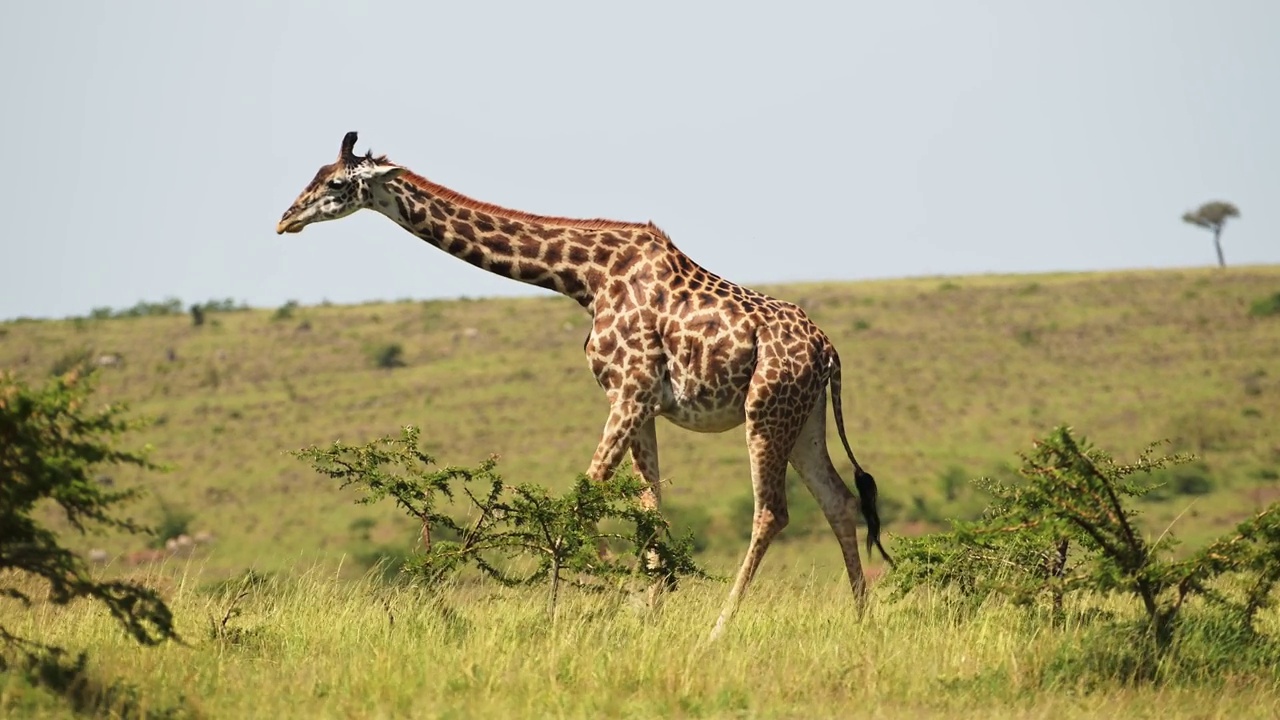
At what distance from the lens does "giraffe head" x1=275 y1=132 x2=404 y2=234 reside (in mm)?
11438

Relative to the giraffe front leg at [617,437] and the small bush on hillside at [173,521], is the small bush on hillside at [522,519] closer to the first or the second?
the giraffe front leg at [617,437]

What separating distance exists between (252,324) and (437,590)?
57.5 meters

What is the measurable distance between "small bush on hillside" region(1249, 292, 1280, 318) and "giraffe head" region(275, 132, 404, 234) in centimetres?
5370

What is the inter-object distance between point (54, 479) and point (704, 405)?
4.59 meters

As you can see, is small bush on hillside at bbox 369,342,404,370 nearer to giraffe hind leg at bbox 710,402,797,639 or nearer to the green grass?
giraffe hind leg at bbox 710,402,797,639

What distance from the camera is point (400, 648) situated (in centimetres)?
892

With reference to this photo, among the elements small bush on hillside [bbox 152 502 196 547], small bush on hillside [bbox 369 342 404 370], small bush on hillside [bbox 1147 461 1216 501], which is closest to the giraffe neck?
small bush on hillside [bbox 152 502 196 547]

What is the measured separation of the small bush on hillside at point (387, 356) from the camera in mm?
58688

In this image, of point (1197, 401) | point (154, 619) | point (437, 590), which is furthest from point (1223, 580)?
point (1197, 401)

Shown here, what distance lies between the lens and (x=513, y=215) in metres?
11.8

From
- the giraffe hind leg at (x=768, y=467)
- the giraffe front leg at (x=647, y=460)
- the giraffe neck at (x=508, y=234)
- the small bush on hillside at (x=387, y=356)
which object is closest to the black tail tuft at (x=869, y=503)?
the giraffe hind leg at (x=768, y=467)

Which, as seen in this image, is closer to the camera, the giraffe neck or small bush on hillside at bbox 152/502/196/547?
the giraffe neck

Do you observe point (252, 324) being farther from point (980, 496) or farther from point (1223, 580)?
point (1223, 580)

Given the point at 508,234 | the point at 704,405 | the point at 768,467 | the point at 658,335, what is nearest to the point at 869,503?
the point at 768,467
